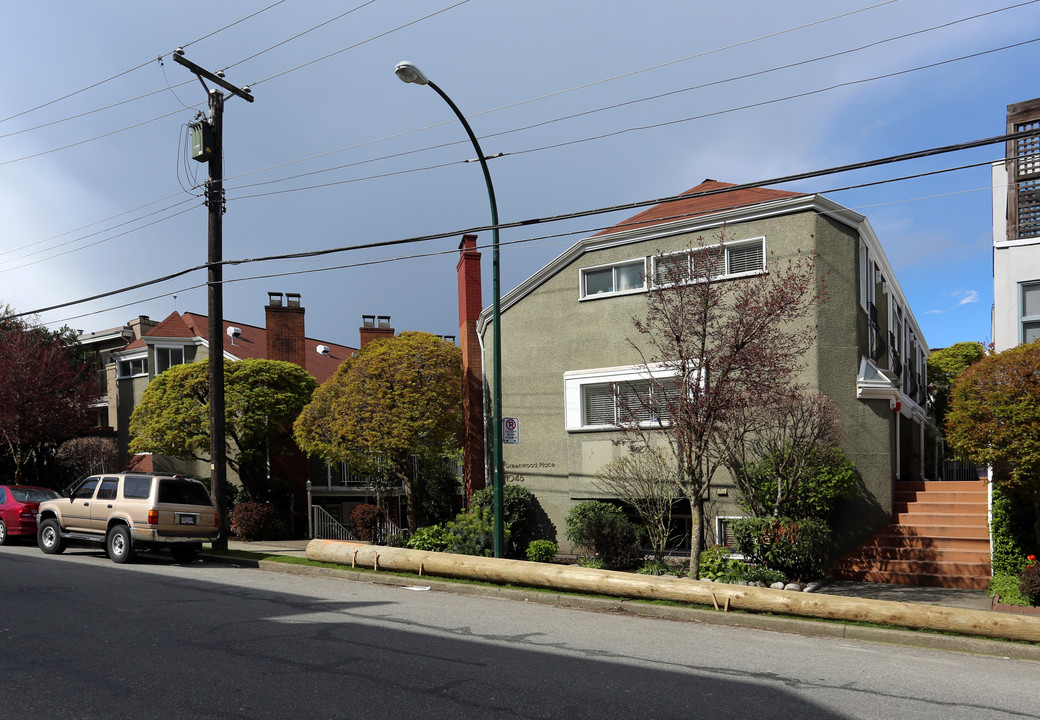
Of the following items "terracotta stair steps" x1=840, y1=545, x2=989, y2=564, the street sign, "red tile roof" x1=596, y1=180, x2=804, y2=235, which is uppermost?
"red tile roof" x1=596, y1=180, x2=804, y2=235

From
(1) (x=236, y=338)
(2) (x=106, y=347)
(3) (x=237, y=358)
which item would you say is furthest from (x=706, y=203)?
(2) (x=106, y=347)

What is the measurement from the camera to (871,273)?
18109 millimetres

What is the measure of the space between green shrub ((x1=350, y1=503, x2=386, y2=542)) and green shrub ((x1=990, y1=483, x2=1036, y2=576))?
1484 centimetres

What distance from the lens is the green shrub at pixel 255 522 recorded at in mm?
23766

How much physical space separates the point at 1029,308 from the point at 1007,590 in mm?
7164

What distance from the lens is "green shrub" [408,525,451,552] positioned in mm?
18109

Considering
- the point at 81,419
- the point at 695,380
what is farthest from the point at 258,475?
the point at 695,380

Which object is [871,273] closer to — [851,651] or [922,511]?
[922,511]

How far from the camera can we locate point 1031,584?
11.4m

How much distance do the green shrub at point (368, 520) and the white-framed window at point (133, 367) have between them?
1380 centimetres

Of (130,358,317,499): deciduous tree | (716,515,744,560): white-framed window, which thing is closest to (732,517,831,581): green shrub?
(716,515,744,560): white-framed window

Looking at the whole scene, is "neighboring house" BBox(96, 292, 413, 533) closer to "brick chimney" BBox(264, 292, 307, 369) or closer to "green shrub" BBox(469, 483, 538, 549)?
"brick chimney" BBox(264, 292, 307, 369)

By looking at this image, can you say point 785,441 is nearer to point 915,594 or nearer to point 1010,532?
point 915,594

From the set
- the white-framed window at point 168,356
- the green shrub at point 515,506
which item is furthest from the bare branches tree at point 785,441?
the white-framed window at point 168,356
